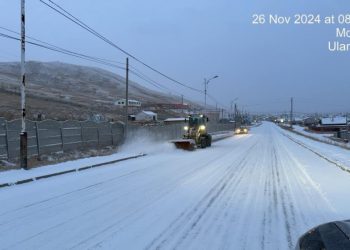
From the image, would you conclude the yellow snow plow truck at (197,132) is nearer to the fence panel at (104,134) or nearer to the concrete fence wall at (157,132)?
the concrete fence wall at (157,132)

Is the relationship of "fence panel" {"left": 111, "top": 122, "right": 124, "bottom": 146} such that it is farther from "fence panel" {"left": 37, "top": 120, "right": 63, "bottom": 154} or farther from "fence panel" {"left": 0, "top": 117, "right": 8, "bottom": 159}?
"fence panel" {"left": 0, "top": 117, "right": 8, "bottom": 159}

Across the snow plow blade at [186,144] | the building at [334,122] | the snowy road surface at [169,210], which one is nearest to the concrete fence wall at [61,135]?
the snow plow blade at [186,144]

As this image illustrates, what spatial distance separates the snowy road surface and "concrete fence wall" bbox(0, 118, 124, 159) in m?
6.12

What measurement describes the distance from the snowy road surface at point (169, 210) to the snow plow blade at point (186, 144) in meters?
17.4

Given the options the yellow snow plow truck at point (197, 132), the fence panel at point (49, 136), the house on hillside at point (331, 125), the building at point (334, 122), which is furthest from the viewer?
the building at point (334, 122)

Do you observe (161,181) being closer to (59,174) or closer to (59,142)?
(59,174)

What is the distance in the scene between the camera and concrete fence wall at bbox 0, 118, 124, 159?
24.0 m

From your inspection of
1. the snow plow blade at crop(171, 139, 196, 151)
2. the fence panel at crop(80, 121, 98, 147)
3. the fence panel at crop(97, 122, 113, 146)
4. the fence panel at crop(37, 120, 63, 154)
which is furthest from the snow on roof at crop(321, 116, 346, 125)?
the fence panel at crop(37, 120, 63, 154)

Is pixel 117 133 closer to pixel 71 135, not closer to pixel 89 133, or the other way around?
pixel 89 133

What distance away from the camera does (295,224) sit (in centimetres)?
988

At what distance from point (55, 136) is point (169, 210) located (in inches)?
764

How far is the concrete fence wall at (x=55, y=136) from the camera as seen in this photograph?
24.0 metres

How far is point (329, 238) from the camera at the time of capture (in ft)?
12.8

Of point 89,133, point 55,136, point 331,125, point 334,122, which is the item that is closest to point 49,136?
point 55,136
